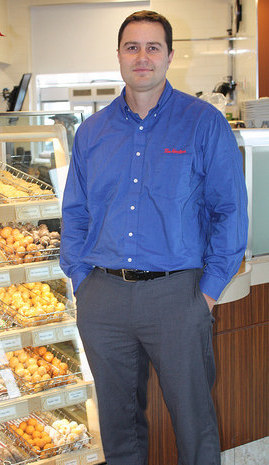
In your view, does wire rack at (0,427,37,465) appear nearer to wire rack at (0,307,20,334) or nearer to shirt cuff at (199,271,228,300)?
wire rack at (0,307,20,334)

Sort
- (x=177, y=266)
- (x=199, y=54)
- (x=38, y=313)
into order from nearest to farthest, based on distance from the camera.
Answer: (x=177, y=266) < (x=38, y=313) < (x=199, y=54)

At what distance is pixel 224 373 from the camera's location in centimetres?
259

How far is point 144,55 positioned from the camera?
1.77 meters

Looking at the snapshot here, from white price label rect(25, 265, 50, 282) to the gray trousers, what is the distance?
13.2 inches

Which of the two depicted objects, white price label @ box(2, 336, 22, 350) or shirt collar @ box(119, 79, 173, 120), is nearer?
shirt collar @ box(119, 79, 173, 120)

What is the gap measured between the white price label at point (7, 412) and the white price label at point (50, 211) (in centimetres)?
76

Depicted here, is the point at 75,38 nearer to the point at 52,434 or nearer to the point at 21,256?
the point at 21,256

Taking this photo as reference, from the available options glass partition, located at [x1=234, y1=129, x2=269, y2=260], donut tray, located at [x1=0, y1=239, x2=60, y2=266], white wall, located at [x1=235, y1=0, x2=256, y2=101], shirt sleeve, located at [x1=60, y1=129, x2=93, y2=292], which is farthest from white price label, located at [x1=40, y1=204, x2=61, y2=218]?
white wall, located at [x1=235, y1=0, x2=256, y2=101]

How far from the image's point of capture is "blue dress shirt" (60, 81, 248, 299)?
5.76ft

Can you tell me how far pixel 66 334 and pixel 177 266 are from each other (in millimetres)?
743

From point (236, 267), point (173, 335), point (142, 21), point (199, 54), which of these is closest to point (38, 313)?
point (173, 335)

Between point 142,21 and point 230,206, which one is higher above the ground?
point 142,21

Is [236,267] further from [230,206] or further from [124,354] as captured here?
[124,354]

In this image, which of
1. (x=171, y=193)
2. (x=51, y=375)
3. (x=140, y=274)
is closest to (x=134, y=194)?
(x=171, y=193)
